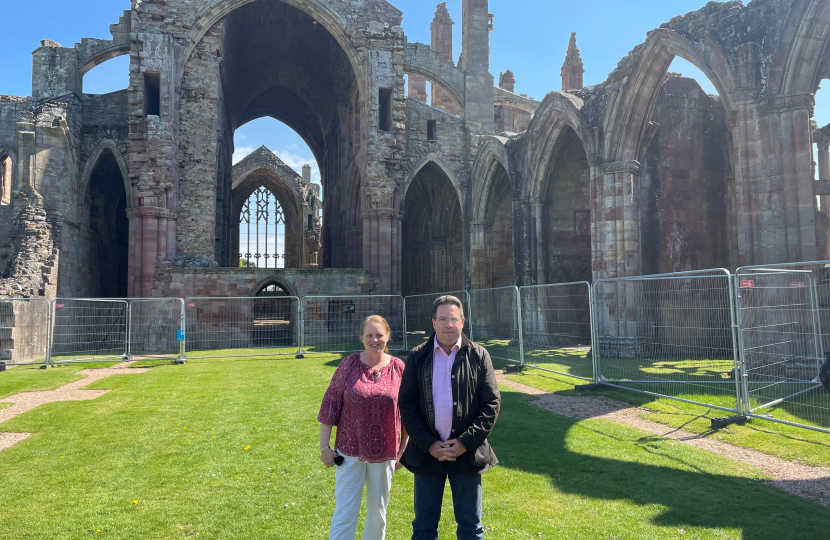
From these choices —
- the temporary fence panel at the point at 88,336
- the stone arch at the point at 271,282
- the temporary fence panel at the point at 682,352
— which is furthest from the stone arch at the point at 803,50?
the temporary fence panel at the point at 88,336

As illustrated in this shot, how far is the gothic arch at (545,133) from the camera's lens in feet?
50.0

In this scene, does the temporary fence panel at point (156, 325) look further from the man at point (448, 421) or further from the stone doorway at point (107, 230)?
the man at point (448, 421)

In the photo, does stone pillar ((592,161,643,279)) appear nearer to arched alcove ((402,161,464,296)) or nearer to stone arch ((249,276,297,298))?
stone arch ((249,276,297,298))

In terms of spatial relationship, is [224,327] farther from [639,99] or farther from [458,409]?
[458,409]

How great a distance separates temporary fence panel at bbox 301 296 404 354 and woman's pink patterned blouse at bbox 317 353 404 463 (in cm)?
1414

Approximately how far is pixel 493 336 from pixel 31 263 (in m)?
15.1

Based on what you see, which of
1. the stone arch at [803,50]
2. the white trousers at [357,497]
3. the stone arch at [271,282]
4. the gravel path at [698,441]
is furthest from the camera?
the stone arch at [271,282]

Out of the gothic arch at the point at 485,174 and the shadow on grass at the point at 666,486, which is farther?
the gothic arch at the point at 485,174

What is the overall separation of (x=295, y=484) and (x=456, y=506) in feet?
7.11

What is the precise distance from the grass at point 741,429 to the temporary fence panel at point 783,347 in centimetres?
26

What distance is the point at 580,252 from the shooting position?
18.2 m

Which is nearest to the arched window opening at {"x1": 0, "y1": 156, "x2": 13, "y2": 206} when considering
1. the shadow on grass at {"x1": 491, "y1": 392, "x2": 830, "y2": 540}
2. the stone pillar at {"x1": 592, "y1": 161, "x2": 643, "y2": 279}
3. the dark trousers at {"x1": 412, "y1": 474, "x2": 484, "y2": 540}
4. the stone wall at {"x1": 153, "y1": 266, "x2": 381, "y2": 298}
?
the stone wall at {"x1": 153, "y1": 266, "x2": 381, "y2": 298}

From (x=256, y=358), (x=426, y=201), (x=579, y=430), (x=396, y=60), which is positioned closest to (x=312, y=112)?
(x=426, y=201)

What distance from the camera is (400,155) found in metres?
21.6
